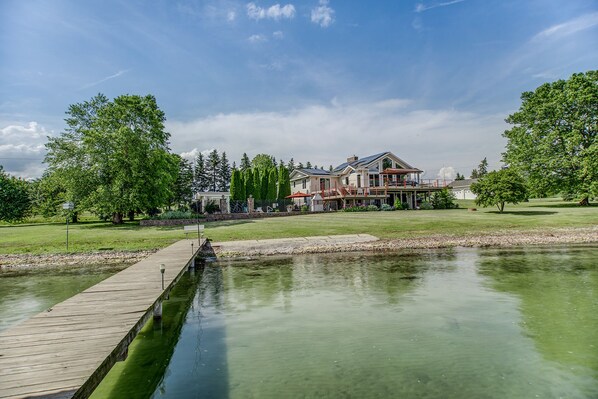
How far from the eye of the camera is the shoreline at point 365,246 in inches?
774

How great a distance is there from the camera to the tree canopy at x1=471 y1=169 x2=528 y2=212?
35000 millimetres

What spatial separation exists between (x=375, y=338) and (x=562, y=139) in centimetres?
4360

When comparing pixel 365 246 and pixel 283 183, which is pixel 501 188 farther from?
pixel 283 183

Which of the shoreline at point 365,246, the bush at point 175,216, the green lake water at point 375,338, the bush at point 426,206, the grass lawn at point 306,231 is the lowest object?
the green lake water at point 375,338

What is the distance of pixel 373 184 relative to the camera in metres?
49.8

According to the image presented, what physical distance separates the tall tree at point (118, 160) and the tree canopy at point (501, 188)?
33104 mm

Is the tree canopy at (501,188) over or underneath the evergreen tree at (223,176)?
underneath

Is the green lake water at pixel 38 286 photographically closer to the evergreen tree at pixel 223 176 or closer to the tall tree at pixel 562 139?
the tall tree at pixel 562 139

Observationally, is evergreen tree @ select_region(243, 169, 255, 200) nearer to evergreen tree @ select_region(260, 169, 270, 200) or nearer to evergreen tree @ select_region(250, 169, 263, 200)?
evergreen tree @ select_region(250, 169, 263, 200)

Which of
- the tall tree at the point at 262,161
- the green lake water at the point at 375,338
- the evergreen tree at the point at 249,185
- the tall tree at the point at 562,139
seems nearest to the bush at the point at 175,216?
the evergreen tree at the point at 249,185

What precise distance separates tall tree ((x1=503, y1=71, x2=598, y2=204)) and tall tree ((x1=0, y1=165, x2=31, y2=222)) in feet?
210

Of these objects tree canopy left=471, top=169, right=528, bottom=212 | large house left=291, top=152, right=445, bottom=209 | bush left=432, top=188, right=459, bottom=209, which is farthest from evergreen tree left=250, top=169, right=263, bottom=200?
tree canopy left=471, top=169, right=528, bottom=212

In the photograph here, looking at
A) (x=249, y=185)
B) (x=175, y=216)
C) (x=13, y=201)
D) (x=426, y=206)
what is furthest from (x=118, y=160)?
(x=426, y=206)

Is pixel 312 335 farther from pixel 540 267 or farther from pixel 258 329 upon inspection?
pixel 540 267
